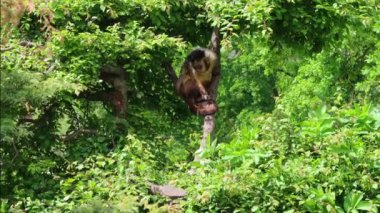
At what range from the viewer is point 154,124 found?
6637 millimetres

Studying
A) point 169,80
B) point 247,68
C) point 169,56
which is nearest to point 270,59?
point 169,80

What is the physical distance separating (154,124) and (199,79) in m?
1.10

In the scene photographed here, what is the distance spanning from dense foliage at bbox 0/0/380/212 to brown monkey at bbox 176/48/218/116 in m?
0.18

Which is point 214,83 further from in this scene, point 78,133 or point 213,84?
point 78,133

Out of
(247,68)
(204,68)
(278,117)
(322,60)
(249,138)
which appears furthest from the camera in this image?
(247,68)

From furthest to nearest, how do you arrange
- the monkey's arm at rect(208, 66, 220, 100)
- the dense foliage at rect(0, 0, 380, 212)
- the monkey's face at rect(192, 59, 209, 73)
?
the monkey's arm at rect(208, 66, 220, 100) < the monkey's face at rect(192, 59, 209, 73) < the dense foliage at rect(0, 0, 380, 212)

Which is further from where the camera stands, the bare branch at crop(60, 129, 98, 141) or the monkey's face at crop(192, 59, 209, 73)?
the monkey's face at crop(192, 59, 209, 73)

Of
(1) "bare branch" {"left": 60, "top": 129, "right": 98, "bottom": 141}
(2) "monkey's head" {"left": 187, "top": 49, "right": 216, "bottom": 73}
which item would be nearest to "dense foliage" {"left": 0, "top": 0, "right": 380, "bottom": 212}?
(1) "bare branch" {"left": 60, "top": 129, "right": 98, "bottom": 141}

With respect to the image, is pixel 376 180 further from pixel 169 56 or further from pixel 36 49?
pixel 36 49

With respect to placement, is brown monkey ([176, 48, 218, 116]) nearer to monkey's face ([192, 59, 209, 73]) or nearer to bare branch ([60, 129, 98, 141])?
monkey's face ([192, 59, 209, 73])

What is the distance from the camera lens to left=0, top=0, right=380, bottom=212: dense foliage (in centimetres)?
427

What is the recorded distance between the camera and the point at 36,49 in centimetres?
474

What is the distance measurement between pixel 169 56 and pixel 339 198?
7.17ft

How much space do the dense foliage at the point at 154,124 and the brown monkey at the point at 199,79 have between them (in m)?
0.18
